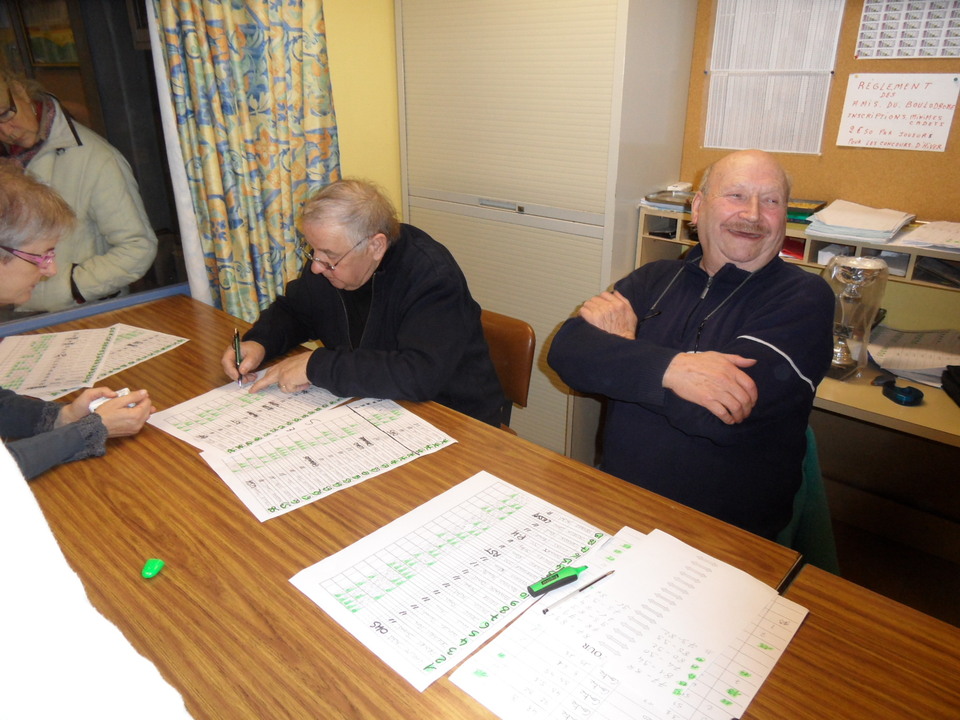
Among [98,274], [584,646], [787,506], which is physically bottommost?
[787,506]

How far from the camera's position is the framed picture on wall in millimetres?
1885

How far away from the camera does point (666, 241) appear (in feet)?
7.68

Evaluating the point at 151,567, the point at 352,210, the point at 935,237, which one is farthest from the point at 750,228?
the point at 151,567

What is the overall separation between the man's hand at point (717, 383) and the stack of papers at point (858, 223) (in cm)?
93

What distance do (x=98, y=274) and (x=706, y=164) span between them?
7.45 feet

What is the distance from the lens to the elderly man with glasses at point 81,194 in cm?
193

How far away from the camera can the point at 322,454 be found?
4.06ft

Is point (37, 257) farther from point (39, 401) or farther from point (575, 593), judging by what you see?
point (575, 593)

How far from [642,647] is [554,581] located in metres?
0.14

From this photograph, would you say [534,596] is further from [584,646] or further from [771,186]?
[771,186]

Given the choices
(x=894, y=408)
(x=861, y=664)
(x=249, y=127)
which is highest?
(x=249, y=127)

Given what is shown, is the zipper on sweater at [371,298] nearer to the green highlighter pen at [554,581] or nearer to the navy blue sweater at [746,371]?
the navy blue sweater at [746,371]

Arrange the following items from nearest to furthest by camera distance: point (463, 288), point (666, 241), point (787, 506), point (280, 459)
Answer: point (280, 459) < point (787, 506) < point (463, 288) < point (666, 241)

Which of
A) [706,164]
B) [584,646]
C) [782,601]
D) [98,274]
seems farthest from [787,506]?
[98,274]
